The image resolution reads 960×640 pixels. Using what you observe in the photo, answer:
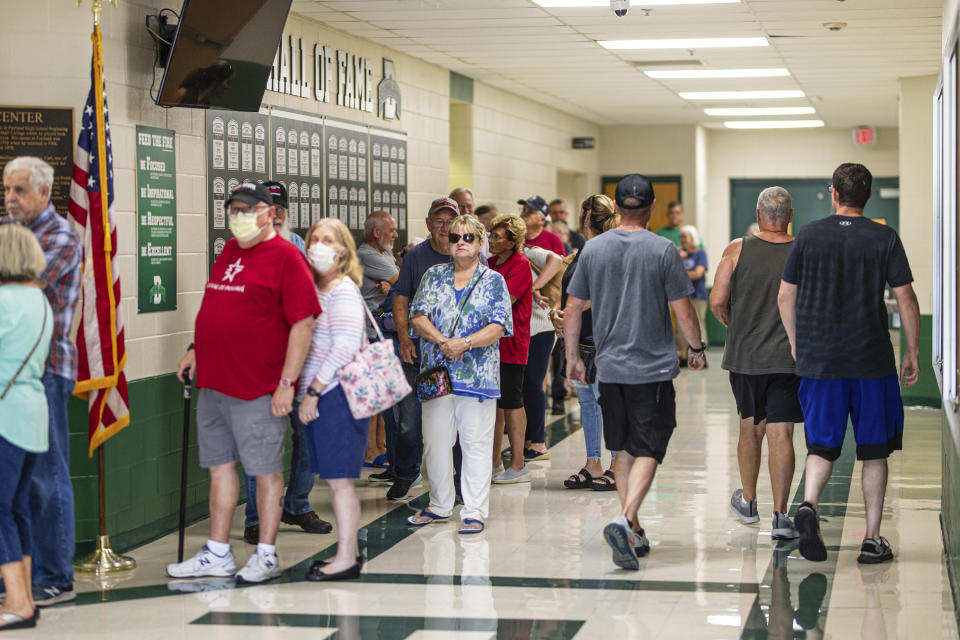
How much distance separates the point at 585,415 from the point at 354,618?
272 cm

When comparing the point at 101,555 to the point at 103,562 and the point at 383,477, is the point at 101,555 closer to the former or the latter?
the point at 103,562

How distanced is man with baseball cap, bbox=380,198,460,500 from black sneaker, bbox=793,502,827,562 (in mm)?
2092

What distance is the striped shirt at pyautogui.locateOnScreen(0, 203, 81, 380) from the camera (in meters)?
4.77

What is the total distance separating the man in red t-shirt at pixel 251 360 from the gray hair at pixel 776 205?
208 centimetres

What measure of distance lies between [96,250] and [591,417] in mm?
2926

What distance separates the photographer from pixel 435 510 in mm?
6238

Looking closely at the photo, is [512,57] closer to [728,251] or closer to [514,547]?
[728,251]

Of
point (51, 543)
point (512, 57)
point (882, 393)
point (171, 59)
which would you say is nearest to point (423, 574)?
point (51, 543)

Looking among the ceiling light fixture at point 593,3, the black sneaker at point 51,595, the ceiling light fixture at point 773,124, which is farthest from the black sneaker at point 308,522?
the ceiling light fixture at point 773,124

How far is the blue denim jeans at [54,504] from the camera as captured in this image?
4.77m

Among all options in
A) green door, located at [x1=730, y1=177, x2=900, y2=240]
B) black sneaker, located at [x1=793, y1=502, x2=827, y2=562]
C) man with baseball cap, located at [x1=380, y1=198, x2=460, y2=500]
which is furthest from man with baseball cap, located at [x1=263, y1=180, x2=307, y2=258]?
green door, located at [x1=730, y1=177, x2=900, y2=240]

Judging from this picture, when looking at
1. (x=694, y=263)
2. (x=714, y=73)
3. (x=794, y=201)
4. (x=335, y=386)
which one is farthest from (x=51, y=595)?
(x=794, y=201)

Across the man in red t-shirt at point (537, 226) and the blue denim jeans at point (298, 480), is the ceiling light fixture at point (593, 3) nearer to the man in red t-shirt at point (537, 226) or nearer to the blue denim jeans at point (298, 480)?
the man in red t-shirt at point (537, 226)

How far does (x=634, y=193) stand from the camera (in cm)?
536
